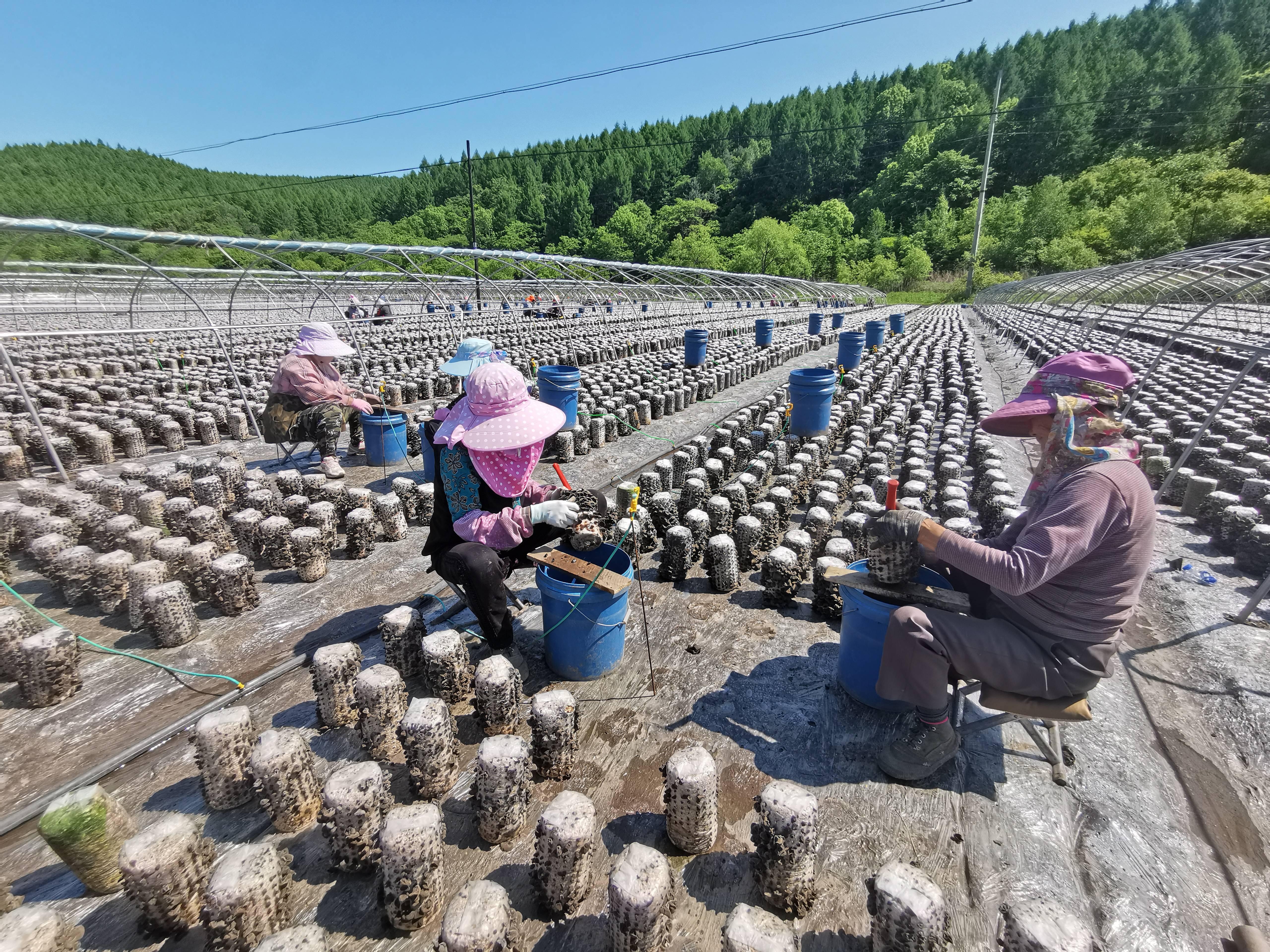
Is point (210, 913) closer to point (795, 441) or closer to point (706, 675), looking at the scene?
point (706, 675)

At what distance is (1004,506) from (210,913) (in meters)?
5.74

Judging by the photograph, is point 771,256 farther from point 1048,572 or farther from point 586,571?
point 1048,572

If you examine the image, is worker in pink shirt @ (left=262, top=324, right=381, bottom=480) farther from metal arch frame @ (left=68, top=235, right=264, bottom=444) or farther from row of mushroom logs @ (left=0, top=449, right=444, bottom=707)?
metal arch frame @ (left=68, top=235, right=264, bottom=444)

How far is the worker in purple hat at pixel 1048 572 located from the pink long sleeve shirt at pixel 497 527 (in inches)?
76.7

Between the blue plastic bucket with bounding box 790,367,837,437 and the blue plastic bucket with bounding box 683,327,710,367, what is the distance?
18.6ft

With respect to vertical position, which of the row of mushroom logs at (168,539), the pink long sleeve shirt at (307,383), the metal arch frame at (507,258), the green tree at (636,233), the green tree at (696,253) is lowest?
the row of mushroom logs at (168,539)

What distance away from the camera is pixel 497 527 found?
10.5 feet

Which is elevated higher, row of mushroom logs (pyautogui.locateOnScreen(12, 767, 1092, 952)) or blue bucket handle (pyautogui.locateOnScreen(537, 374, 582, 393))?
blue bucket handle (pyautogui.locateOnScreen(537, 374, 582, 393))

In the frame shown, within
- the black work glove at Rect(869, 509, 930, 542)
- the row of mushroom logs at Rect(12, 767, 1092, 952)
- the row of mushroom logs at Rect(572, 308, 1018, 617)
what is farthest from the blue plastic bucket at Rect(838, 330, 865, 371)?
the row of mushroom logs at Rect(12, 767, 1092, 952)

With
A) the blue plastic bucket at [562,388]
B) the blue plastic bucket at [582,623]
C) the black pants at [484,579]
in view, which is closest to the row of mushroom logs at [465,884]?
the blue plastic bucket at [582,623]

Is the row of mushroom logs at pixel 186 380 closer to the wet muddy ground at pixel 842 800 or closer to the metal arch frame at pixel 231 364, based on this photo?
the metal arch frame at pixel 231 364

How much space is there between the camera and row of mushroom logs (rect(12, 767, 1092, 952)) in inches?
67.4

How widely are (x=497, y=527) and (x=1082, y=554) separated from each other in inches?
111

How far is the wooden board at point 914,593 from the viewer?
8.70 ft
